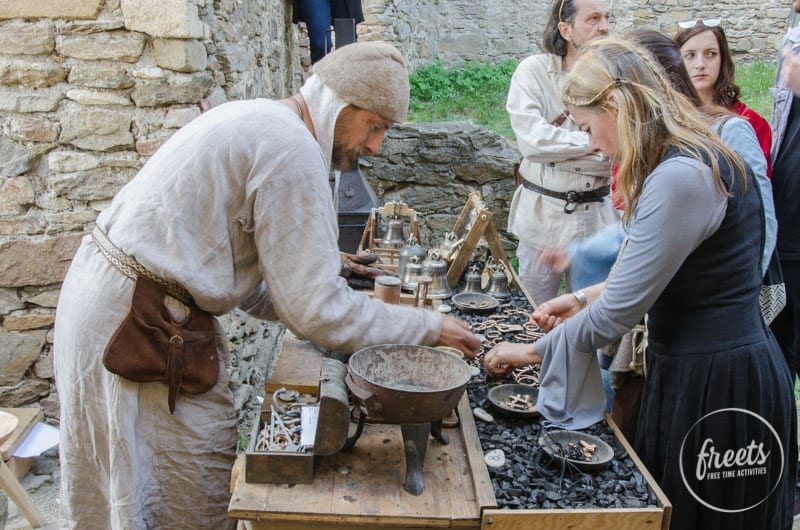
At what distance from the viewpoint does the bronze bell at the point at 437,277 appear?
366 centimetres

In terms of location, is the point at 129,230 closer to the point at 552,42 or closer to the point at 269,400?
the point at 269,400

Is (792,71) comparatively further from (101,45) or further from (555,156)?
(101,45)

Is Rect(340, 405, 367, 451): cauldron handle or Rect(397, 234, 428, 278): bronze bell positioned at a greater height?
Rect(340, 405, 367, 451): cauldron handle

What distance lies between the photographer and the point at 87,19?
3.28 metres

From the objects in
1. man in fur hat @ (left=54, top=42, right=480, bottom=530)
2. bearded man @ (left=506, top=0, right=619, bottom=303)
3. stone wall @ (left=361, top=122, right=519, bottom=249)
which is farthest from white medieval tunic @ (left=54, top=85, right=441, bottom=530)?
stone wall @ (left=361, top=122, right=519, bottom=249)

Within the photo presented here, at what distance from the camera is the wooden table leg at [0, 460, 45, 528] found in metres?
3.01

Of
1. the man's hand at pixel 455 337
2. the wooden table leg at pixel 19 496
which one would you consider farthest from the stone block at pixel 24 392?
the man's hand at pixel 455 337

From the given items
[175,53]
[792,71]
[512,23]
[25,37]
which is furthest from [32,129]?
[512,23]

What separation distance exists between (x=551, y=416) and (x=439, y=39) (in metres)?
12.6

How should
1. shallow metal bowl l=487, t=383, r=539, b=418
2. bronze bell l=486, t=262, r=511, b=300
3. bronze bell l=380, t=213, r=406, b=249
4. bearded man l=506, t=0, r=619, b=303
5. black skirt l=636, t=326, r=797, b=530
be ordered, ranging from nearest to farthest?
black skirt l=636, t=326, r=797, b=530 < shallow metal bowl l=487, t=383, r=539, b=418 < bronze bell l=486, t=262, r=511, b=300 < bearded man l=506, t=0, r=619, b=303 < bronze bell l=380, t=213, r=406, b=249

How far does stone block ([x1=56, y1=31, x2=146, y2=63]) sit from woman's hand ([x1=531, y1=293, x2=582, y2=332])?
237cm

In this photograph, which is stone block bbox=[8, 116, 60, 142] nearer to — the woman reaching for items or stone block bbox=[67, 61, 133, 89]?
stone block bbox=[67, 61, 133, 89]

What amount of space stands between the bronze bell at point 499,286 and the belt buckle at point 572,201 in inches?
23.1

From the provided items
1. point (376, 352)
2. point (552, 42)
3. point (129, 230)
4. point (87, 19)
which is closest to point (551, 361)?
point (376, 352)
